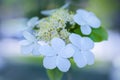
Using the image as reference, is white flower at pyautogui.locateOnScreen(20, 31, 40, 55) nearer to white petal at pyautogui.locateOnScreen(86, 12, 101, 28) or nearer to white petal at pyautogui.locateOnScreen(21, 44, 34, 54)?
white petal at pyautogui.locateOnScreen(21, 44, 34, 54)

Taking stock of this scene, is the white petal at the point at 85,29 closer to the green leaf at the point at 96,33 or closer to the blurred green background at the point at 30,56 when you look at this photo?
the green leaf at the point at 96,33

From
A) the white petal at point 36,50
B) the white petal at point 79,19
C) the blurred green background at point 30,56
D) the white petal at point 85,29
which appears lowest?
the white petal at point 36,50

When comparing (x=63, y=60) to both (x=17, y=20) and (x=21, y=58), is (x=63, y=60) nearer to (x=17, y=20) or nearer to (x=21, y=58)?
(x=21, y=58)

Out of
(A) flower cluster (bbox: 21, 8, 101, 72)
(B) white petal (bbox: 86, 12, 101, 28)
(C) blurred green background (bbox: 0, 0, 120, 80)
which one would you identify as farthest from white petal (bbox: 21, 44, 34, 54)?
(C) blurred green background (bbox: 0, 0, 120, 80)

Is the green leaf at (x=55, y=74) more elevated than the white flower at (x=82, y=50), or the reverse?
the white flower at (x=82, y=50)

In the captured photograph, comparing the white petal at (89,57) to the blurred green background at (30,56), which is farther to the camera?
the blurred green background at (30,56)

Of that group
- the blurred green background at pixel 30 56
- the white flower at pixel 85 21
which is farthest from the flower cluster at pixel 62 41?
the blurred green background at pixel 30 56

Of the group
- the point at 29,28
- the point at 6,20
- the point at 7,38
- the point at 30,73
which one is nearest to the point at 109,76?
the point at 30,73
